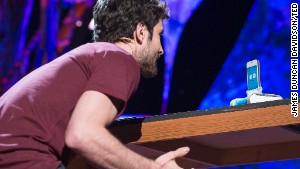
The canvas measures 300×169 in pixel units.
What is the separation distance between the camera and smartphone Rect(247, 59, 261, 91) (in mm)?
1659

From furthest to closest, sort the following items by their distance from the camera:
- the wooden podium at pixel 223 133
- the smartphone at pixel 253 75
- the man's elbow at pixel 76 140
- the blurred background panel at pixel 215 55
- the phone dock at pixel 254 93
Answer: the blurred background panel at pixel 215 55 → the smartphone at pixel 253 75 → the phone dock at pixel 254 93 → the wooden podium at pixel 223 133 → the man's elbow at pixel 76 140

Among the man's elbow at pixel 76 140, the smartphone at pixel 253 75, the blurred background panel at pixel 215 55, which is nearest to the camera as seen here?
the man's elbow at pixel 76 140

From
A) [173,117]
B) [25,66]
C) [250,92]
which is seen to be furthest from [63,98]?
[25,66]

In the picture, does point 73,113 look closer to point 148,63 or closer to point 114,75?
point 114,75

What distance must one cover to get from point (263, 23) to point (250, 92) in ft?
4.44

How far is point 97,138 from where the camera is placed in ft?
3.95

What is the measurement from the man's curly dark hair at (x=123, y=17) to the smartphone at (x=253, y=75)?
0.32 m

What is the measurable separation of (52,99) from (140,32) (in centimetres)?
42

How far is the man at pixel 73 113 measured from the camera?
1.21m

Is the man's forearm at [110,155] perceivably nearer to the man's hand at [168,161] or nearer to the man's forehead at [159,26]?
the man's hand at [168,161]

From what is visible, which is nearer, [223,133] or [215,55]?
[223,133]

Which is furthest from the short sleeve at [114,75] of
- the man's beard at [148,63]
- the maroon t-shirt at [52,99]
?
the man's beard at [148,63]

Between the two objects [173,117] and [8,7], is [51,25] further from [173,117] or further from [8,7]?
[173,117]

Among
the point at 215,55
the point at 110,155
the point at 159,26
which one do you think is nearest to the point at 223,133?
the point at 110,155
